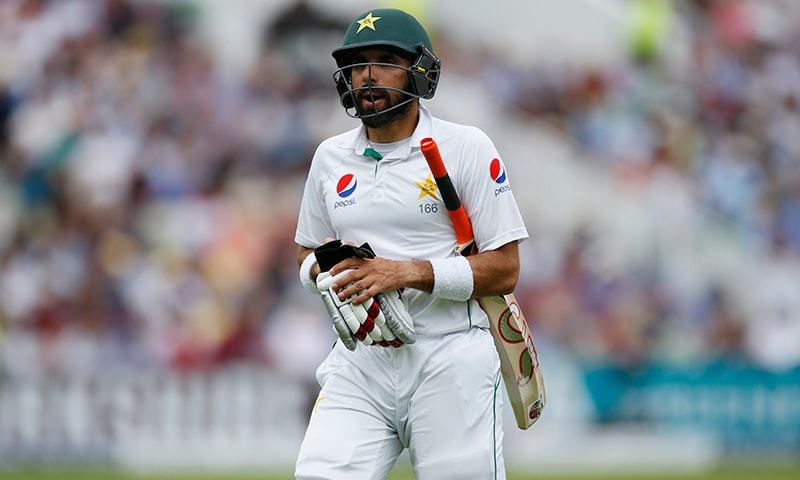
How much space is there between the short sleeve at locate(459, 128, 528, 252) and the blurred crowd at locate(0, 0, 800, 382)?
8179 mm

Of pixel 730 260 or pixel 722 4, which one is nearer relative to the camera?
pixel 730 260

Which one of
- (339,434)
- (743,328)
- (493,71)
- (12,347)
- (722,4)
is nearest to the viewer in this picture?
(339,434)

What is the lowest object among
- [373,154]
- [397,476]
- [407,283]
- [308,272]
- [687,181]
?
[397,476]

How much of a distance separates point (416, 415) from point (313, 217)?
94cm

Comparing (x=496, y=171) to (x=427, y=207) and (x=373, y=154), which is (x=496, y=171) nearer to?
(x=427, y=207)

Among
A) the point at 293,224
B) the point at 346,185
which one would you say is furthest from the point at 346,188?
the point at 293,224

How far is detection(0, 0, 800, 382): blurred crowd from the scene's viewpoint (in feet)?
45.5

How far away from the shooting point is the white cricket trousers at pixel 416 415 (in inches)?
215

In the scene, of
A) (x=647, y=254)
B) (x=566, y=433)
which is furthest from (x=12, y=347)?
(x=647, y=254)

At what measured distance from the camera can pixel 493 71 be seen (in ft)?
53.1

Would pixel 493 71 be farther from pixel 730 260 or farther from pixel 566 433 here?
pixel 566 433

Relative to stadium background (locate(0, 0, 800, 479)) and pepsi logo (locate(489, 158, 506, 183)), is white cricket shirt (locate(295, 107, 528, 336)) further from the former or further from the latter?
stadium background (locate(0, 0, 800, 479))

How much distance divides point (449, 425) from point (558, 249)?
369 inches

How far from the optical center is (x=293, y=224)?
569 inches
